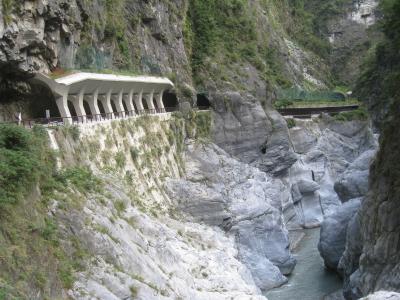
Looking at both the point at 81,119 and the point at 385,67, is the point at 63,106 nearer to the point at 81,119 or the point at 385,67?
the point at 81,119

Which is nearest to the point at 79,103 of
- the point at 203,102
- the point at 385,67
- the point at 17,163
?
the point at 17,163

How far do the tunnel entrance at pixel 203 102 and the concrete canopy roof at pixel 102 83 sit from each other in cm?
474

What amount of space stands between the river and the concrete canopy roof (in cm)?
1861

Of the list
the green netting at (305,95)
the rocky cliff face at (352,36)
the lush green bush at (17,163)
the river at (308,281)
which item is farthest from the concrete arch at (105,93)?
the rocky cliff face at (352,36)

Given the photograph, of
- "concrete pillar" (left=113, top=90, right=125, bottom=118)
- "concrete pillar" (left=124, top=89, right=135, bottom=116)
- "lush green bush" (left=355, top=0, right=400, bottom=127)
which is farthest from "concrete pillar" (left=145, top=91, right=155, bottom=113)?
"lush green bush" (left=355, top=0, right=400, bottom=127)

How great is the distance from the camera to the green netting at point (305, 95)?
297ft

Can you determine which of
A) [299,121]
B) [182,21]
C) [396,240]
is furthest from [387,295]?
[299,121]

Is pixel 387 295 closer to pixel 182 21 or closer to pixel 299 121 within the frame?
pixel 182 21

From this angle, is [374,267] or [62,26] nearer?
[374,267]

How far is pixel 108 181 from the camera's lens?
3256 centimetres

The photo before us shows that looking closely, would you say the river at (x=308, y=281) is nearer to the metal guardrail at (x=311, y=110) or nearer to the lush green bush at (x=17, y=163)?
the lush green bush at (x=17, y=163)

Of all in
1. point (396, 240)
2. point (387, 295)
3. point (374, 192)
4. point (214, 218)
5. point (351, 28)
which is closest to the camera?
point (387, 295)

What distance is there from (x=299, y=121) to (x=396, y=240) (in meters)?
48.9

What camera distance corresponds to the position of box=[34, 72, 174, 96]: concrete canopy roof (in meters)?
38.2
